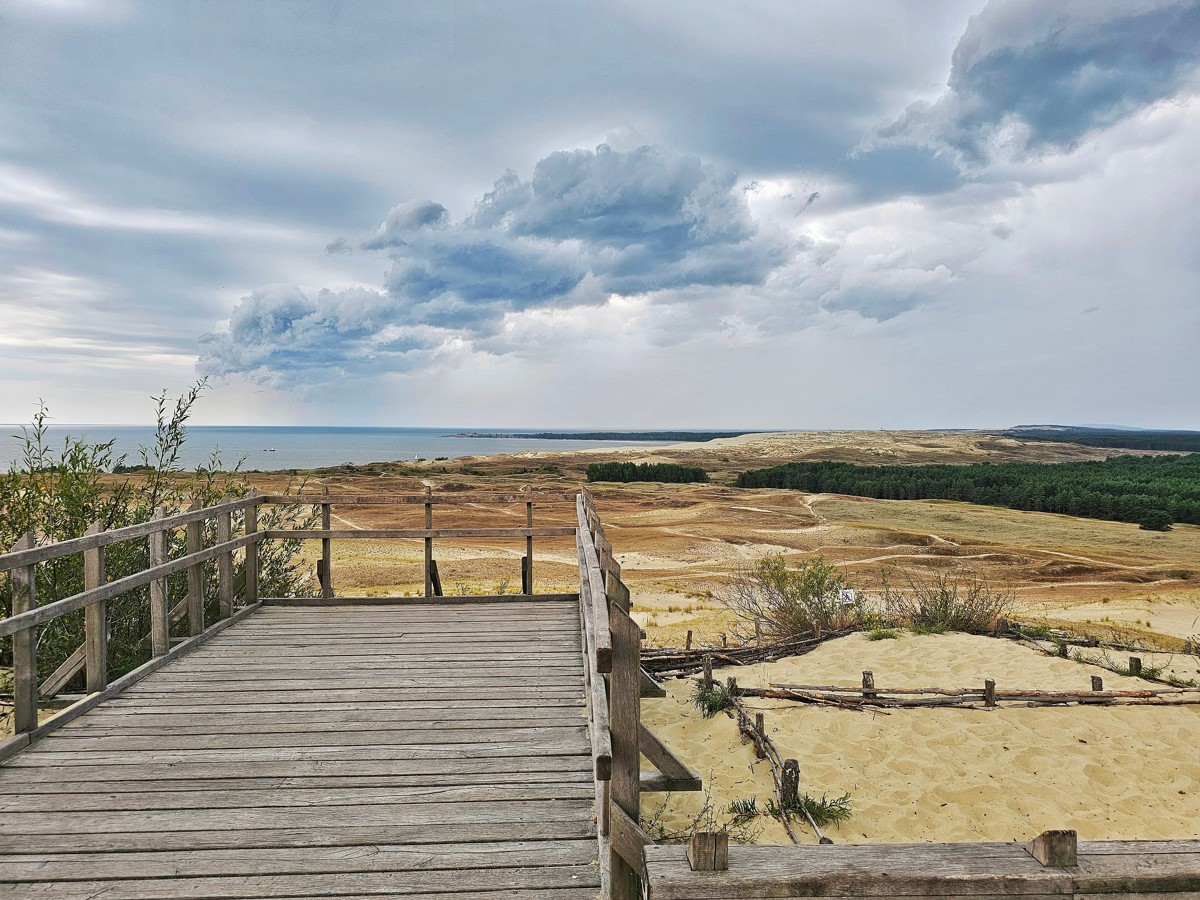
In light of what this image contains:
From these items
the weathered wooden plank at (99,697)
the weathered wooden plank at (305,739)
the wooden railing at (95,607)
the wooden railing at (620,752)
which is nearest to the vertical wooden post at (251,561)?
the wooden railing at (95,607)

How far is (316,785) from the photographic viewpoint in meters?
3.90

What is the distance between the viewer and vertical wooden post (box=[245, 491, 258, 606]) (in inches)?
311

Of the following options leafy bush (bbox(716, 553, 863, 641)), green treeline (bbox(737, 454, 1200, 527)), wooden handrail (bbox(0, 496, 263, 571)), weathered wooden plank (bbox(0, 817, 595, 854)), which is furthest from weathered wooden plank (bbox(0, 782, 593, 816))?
green treeline (bbox(737, 454, 1200, 527))

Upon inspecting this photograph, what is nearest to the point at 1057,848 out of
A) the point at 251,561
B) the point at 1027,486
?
the point at 251,561

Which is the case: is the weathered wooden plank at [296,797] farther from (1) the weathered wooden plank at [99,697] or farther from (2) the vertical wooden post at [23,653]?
(2) the vertical wooden post at [23,653]

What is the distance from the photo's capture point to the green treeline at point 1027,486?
40.0 m

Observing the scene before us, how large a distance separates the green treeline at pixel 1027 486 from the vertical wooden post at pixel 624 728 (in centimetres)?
4405

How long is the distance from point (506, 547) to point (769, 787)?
23.4 metres

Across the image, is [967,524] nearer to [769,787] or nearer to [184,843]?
[769,787]

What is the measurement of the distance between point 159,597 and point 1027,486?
50.8 metres

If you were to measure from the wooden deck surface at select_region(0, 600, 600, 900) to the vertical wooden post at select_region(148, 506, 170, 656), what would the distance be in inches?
9.8

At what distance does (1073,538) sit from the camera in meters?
31.8

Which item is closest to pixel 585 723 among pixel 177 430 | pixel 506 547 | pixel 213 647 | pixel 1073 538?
pixel 213 647

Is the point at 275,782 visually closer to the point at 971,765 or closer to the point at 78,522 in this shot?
the point at 78,522
